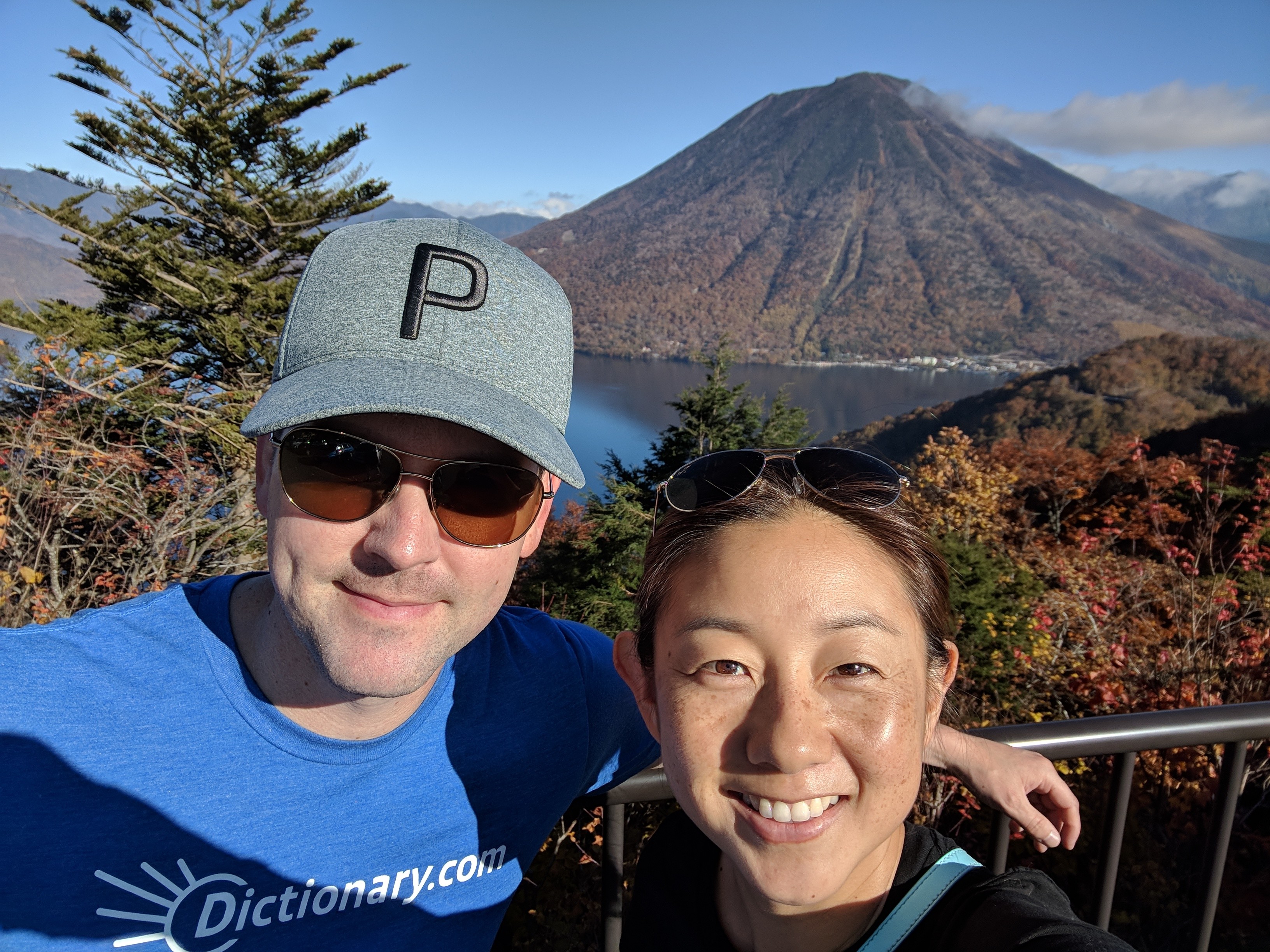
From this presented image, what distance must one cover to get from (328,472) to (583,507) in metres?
15.3

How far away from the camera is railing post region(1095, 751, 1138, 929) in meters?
1.46

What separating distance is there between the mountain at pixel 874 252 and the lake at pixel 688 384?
13.8ft

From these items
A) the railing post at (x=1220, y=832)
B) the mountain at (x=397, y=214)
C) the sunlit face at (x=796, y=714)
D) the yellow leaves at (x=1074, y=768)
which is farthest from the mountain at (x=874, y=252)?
the sunlit face at (x=796, y=714)

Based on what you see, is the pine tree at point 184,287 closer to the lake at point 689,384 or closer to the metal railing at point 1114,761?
the metal railing at point 1114,761

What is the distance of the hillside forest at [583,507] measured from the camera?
5422 millimetres

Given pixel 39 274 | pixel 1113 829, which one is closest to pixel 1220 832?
pixel 1113 829

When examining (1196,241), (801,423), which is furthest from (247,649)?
(1196,241)

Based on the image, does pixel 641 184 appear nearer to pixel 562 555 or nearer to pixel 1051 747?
pixel 562 555

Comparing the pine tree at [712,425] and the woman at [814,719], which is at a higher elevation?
the woman at [814,719]

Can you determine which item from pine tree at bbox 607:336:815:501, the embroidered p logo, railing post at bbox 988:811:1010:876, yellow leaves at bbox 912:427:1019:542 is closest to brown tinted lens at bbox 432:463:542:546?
the embroidered p logo

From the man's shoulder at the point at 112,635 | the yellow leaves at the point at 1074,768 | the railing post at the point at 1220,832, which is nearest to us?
the man's shoulder at the point at 112,635

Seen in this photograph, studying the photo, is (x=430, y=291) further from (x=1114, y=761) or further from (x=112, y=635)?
(x=1114, y=761)

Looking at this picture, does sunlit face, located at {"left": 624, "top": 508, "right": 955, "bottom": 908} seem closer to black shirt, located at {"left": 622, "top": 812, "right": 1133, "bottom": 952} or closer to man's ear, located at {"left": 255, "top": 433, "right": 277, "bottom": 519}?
black shirt, located at {"left": 622, "top": 812, "right": 1133, "bottom": 952}

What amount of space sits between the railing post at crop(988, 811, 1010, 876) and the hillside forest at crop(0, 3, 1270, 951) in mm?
214
